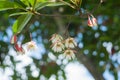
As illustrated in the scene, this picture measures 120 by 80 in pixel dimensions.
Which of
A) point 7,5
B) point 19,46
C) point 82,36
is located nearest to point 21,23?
point 7,5

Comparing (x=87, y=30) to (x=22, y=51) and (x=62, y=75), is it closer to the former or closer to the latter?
(x=62, y=75)

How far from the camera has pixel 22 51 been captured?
2.29 m

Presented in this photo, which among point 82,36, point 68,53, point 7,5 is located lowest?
point 68,53

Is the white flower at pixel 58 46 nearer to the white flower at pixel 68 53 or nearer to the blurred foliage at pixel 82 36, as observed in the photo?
the white flower at pixel 68 53

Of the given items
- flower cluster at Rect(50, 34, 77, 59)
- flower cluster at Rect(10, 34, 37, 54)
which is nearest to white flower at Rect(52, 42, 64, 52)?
flower cluster at Rect(50, 34, 77, 59)

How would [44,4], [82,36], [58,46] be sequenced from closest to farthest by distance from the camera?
[44,4]
[58,46]
[82,36]

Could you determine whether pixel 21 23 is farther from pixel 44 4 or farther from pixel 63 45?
pixel 63 45

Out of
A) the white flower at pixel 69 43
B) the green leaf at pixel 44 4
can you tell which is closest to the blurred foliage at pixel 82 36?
the white flower at pixel 69 43

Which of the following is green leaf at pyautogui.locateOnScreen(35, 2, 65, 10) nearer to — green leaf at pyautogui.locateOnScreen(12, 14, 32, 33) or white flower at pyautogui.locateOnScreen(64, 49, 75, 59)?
green leaf at pyautogui.locateOnScreen(12, 14, 32, 33)

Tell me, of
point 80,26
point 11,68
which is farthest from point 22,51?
point 80,26

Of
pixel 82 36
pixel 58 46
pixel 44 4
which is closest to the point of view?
pixel 44 4

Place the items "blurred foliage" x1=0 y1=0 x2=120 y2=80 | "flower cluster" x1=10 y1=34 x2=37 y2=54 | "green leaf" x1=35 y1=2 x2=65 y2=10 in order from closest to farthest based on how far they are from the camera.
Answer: "green leaf" x1=35 y1=2 x2=65 y2=10 → "flower cluster" x1=10 y1=34 x2=37 y2=54 → "blurred foliage" x1=0 y1=0 x2=120 y2=80

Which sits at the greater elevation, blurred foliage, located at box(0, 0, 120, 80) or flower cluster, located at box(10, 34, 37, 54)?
blurred foliage, located at box(0, 0, 120, 80)

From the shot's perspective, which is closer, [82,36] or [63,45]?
[63,45]
